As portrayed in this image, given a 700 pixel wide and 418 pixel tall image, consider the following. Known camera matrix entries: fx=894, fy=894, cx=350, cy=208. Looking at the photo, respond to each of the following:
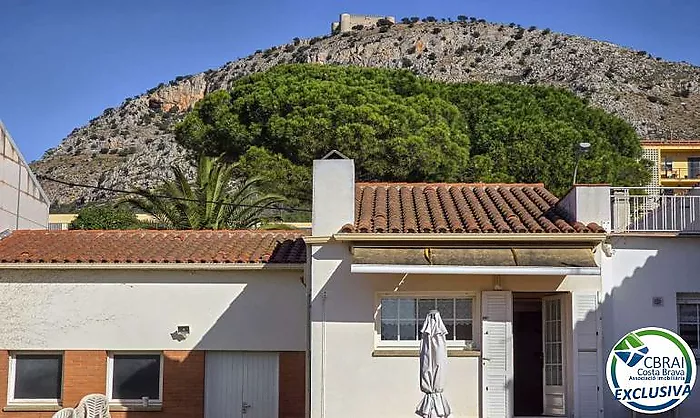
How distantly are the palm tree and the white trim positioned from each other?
1410 centimetres

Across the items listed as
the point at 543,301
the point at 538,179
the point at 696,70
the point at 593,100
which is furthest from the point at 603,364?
the point at 696,70

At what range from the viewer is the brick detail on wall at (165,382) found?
18.0 meters

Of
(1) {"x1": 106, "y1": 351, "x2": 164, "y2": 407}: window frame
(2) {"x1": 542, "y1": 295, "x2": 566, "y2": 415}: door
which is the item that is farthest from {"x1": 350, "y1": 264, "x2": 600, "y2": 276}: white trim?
(1) {"x1": 106, "y1": 351, "x2": 164, "y2": 407}: window frame

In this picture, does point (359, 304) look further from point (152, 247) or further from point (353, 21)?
point (353, 21)

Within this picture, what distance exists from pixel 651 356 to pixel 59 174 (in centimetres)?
6310

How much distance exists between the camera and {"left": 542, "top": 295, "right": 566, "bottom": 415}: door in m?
16.3

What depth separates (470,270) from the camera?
14930mm

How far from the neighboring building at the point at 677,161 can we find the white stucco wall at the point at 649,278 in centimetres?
5196

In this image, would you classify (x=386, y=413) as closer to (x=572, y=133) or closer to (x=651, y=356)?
(x=651, y=356)

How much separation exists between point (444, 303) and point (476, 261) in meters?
1.49

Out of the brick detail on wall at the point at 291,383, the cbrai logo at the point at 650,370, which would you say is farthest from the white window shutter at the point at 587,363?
the brick detail on wall at the point at 291,383

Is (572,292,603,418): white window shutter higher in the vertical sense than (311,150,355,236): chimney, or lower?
lower

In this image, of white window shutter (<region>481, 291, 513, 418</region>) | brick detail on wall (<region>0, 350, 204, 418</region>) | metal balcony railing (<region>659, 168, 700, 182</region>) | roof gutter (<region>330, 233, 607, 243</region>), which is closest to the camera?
roof gutter (<region>330, 233, 607, 243</region>)

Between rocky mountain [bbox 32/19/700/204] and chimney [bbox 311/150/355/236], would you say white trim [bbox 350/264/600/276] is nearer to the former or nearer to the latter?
chimney [bbox 311/150/355/236]
